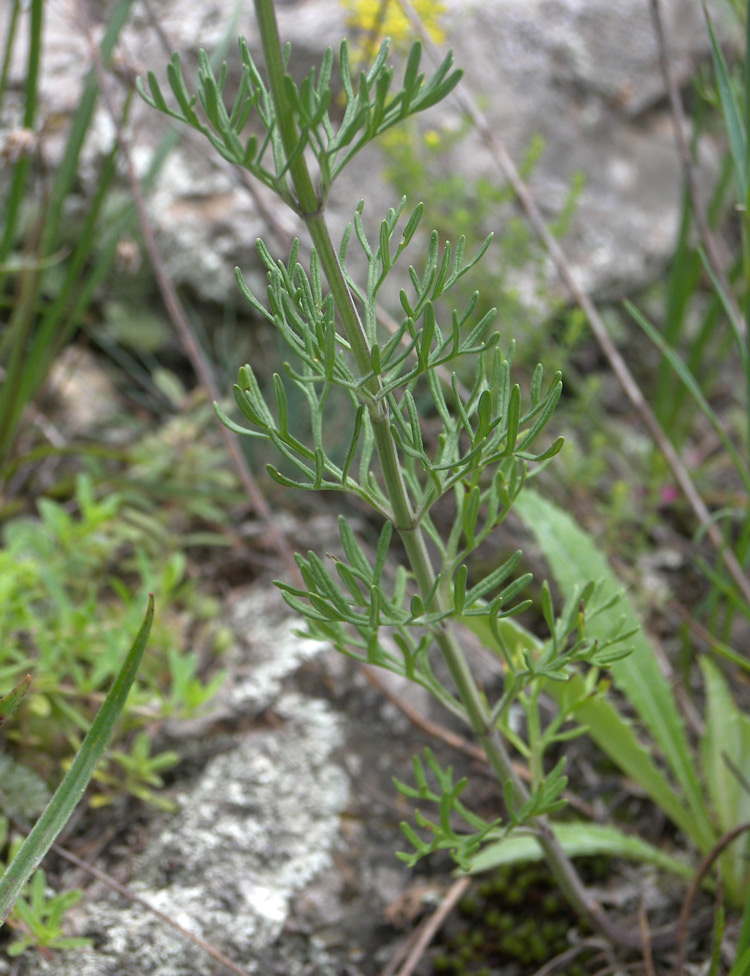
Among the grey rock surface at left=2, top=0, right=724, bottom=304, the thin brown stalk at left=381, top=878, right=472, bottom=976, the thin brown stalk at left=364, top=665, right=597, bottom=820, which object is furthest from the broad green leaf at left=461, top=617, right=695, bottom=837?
the grey rock surface at left=2, top=0, right=724, bottom=304

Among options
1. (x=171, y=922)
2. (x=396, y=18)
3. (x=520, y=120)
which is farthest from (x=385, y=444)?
(x=520, y=120)

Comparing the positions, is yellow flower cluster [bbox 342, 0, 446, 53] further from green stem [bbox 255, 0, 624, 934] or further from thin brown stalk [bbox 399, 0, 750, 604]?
green stem [bbox 255, 0, 624, 934]

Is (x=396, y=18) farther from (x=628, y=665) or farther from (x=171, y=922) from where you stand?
(x=171, y=922)

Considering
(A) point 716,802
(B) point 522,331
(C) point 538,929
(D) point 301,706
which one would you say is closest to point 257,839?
(D) point 301,706

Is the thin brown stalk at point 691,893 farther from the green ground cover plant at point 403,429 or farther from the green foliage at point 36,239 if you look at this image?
the green foliage at point 36,239

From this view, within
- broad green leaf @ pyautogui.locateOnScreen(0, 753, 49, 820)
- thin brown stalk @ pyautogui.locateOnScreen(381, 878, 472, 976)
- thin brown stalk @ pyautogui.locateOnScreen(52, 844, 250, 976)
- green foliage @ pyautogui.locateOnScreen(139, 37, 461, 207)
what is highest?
green foliage @ pyautogui.locateOnScreen(139, 37, 461, 207)
